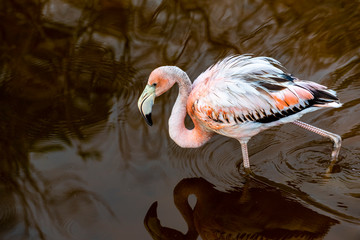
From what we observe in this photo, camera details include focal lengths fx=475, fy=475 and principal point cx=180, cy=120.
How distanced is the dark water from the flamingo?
0.38 meters

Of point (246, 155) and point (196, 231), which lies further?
point (246, 155)

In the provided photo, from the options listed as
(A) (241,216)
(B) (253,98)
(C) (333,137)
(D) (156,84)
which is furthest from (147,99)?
(C) (333,137)

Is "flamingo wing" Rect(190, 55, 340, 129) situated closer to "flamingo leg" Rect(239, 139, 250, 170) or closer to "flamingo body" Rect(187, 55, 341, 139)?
"flamingo body" Rect(187, 55, 341, 139)

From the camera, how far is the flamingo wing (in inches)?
186

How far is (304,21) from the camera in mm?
6922

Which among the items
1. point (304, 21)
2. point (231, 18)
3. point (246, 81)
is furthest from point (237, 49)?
point (246, 81)

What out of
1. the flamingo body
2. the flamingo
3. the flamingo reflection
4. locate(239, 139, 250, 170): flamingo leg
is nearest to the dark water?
the flamingo reflection

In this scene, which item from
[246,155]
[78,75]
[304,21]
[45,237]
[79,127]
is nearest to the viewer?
[45,237]

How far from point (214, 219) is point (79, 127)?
1990mm

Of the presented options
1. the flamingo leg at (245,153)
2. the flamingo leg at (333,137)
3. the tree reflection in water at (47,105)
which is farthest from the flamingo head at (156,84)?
the flamingo leg at (333,137)

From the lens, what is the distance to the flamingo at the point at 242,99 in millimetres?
4734

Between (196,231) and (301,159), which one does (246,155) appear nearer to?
(301,159)

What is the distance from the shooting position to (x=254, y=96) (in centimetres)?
478

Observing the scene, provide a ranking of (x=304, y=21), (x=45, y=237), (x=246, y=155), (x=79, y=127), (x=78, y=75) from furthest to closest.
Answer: (x=304, y=21), (x=78, y=75), (x=79, y=127), (x=246, y=155), (x=45, y=237)
